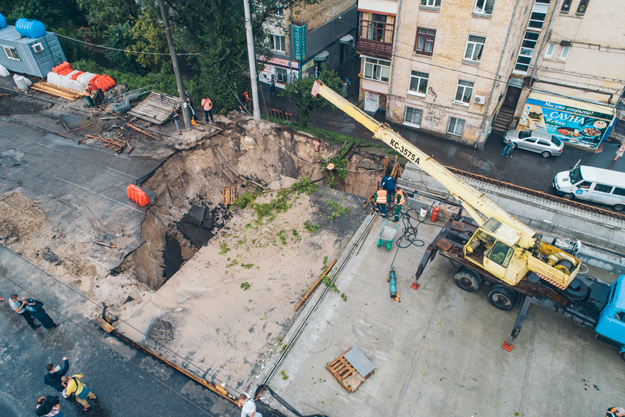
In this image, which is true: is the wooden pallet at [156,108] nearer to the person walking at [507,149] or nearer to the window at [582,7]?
the person walking at [507,149]

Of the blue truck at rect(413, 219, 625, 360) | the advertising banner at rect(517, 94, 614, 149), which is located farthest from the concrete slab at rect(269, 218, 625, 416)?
the advertising banner at rect(517, 94, 614, 149)

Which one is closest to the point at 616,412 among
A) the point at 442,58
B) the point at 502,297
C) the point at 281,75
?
the point at 502,297

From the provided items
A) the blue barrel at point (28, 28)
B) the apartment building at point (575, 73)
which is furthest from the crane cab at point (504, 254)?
the blue barrel at point (28, 28)

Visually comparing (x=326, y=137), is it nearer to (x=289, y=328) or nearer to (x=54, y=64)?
(x=289, y=328)

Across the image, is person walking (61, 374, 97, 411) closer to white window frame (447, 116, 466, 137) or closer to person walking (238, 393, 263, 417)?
person walking (238, 393, 263, 417)

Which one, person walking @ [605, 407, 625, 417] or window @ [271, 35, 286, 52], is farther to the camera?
window @ [271, 35, 286, 52]
